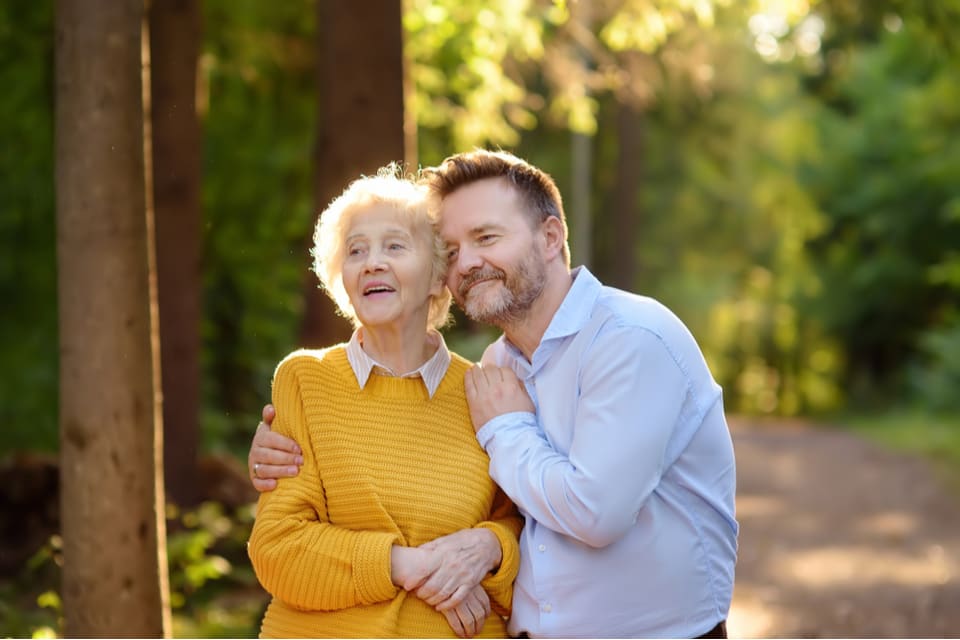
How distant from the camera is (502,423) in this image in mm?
3846

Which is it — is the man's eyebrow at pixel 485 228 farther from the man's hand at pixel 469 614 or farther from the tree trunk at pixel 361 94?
the tree trunk at pixel 361 94

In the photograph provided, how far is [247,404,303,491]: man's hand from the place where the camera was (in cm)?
377

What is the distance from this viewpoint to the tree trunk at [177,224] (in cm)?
916

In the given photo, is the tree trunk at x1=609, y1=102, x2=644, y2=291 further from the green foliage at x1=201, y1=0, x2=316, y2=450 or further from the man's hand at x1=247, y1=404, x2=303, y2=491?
the man's hand at x1=247, y1=404, x2=303, y2=491

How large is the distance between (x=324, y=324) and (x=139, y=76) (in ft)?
10.1

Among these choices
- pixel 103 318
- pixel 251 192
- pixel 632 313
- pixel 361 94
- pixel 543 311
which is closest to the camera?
pixel 632 313

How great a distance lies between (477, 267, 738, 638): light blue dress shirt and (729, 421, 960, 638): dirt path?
4089 millimetres

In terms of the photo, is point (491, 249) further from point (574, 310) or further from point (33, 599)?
point (33, 599)

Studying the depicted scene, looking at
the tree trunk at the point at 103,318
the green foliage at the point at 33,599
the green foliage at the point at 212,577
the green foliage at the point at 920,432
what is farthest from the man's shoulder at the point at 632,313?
the green foliage at the point at 920,432

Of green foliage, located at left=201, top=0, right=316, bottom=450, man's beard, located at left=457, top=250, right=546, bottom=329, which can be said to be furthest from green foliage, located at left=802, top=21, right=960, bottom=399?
man's beard, located at left=457, top=250, right=546, bottom=329

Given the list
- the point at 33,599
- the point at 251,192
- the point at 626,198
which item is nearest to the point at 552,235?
the point at 33,599

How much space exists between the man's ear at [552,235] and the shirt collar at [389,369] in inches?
17.9

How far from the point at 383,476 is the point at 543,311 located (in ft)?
2.42

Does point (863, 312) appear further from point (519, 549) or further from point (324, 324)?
point (519, 549)
